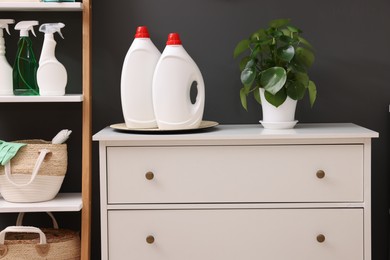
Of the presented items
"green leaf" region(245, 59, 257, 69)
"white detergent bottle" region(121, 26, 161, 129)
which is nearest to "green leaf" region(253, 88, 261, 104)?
"green leaf" region(245, 59, 257, 69)

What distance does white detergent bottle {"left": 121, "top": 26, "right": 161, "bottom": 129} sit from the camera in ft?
7.43

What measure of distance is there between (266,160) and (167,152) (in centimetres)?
30

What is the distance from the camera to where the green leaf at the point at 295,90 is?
2.27 metres

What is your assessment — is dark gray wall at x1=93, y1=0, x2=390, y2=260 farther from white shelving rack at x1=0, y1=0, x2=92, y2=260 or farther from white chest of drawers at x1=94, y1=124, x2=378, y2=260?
white chest of drawers at x1=94, y1=124, x2=378, y2=260

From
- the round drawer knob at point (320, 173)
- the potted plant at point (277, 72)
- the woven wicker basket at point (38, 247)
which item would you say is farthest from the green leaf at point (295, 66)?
the woven wicker basket at point (38, 247)

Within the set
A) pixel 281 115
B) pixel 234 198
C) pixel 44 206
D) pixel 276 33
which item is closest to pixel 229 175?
pixel 234 198

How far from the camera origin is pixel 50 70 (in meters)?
2.33

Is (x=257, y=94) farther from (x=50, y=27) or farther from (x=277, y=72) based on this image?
(x=50, y=27)

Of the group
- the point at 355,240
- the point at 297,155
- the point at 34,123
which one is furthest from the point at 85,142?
the point at 355,240

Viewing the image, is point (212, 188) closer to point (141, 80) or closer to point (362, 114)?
point (141, 80)

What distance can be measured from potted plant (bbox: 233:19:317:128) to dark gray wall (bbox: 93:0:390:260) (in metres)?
0.18

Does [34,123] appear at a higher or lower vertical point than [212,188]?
higher

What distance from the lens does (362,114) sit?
2572 mm

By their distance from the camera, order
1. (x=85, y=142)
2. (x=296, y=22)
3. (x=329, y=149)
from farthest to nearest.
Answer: (x=296, y=22)
(x=85, y=142)
(x=329, y=149)
